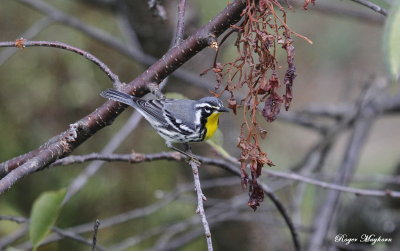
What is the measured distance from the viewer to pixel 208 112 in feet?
9.88

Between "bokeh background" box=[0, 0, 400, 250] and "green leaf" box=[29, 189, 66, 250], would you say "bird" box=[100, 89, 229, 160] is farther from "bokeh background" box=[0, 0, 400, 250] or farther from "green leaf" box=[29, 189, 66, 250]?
"green leaf" box=[29, 189, 66, 250]

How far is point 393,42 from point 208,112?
2.00 meters

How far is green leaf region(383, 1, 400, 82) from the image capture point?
1.02 m

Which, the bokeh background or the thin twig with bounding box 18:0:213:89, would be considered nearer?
the thin twig with bounding box 18:0:213:89

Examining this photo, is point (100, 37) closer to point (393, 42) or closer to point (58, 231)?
point (58, 231)

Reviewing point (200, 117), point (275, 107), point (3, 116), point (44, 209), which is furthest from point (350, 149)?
point (3, 116)

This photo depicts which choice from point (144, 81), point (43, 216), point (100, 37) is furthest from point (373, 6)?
point (100, 37)

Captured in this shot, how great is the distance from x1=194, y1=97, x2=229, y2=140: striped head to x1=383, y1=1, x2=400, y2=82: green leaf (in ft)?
6.04

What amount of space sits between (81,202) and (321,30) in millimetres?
4703

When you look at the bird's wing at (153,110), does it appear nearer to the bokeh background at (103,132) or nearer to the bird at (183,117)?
the bird at (183,117)

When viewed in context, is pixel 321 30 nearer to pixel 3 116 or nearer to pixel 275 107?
pixel 3 116

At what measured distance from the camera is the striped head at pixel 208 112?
290 centimetres

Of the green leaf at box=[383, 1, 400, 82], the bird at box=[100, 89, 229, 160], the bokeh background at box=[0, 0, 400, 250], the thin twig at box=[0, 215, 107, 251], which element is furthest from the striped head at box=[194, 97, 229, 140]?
the green leaf at box=[383, 1, 400, 82]

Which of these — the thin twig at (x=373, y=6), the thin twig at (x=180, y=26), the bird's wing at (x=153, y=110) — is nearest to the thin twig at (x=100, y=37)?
the bird's wing at (x=153, y=110)
